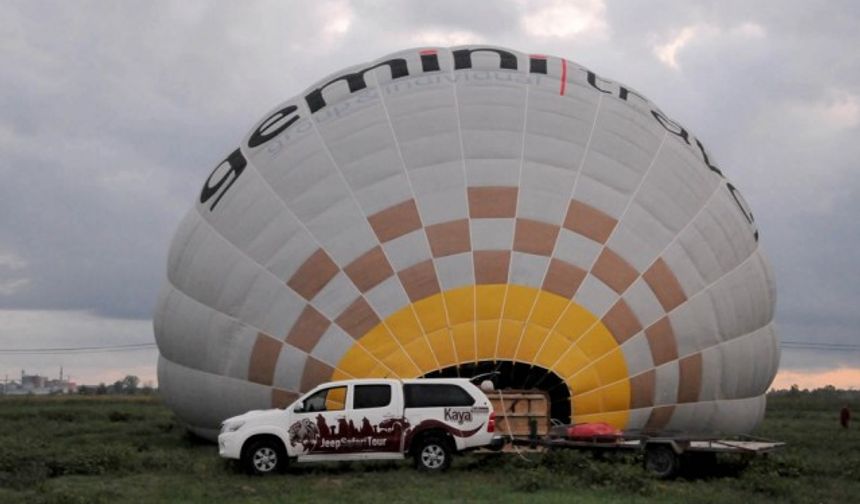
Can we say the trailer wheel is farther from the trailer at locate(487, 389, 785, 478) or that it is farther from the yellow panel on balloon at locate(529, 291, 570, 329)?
the yellow panel on balloon at locate(529, 291, 570, 329)

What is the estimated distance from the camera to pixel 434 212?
41.8ft

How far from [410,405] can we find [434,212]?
2.38 m

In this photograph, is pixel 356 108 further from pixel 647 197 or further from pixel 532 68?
pixel 647 197

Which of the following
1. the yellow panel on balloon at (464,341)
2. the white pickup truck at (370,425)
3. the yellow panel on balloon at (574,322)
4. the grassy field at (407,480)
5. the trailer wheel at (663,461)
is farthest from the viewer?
the yellow panel on balloon at (574,322)

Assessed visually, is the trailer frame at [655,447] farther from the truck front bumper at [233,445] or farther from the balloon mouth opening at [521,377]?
the truck front bumper at [233,445]

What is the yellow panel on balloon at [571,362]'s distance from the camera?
12.2 meters

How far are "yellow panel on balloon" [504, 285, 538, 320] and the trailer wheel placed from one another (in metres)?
2.02

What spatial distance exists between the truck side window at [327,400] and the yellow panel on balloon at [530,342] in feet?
6.60

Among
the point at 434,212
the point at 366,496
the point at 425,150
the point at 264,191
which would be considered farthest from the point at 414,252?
the point at 366,496

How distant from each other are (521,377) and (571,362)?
58cm

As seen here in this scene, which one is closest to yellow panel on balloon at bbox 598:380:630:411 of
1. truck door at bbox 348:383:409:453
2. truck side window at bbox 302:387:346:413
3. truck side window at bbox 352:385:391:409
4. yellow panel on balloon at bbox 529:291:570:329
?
yellow panel on balloon at bbox 529:291:570:329

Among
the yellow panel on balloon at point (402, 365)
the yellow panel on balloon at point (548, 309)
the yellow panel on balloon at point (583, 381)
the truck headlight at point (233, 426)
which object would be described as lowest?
the truck headlight at point (233, 426)

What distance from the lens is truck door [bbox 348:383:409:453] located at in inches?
455

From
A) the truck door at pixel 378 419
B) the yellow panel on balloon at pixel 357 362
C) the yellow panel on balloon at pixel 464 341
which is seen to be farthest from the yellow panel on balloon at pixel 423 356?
the truck door at pixel 378 419
